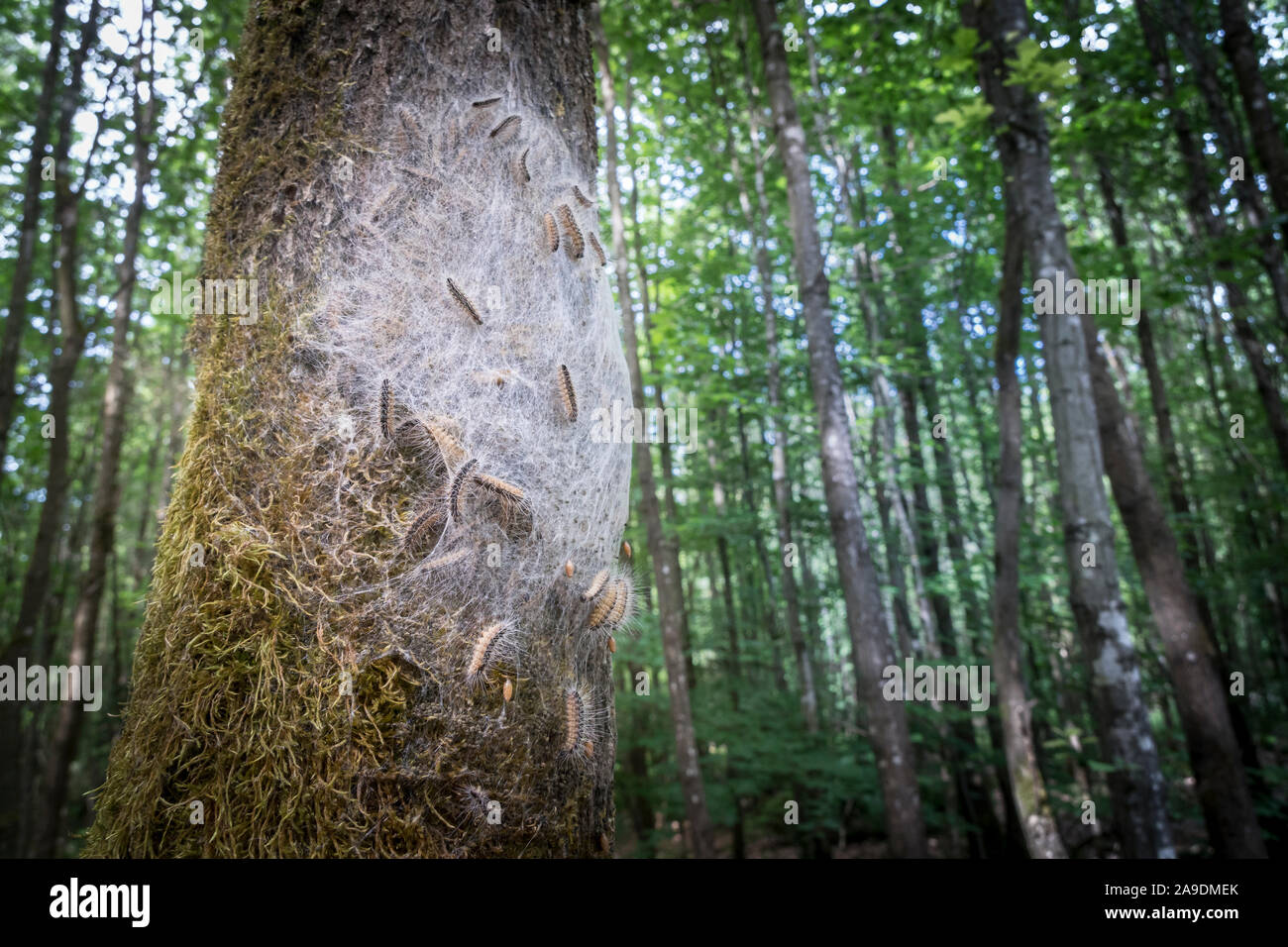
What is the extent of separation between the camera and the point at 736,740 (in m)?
9.28

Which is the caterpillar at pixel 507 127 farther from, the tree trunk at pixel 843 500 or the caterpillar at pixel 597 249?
the tree trunk at pixel 843 500

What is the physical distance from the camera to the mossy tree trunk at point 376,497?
4.10 feet

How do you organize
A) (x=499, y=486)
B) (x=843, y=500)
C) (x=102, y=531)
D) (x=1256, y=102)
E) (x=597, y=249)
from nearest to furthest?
(x=499, y=486) < (x=597, y=249) < (x=843, y=500) < (x=1256, y=102) < (x=102, y=531)

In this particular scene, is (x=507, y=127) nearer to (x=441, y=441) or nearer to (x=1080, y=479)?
(x=441, y=441)

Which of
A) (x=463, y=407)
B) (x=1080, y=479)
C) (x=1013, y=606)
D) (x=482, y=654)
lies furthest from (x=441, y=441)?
(x=1080, y=479)

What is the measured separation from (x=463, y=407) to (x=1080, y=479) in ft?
17.3

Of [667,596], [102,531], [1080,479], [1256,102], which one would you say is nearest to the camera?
[1080,479]

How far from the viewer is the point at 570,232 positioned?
1.67 m

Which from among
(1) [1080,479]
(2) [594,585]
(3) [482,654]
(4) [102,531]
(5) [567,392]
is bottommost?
(3) [482,654]

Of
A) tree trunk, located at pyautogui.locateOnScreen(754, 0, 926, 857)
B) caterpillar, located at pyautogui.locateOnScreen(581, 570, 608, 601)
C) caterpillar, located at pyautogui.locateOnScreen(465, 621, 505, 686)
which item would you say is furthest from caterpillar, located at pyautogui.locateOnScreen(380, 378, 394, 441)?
tree trunk, located at pyautogui.locateOnScreen(754, 0, 926, 857)

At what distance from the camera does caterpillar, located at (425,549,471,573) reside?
132 cm

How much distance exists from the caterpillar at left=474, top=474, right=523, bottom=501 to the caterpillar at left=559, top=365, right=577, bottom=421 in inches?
9.2

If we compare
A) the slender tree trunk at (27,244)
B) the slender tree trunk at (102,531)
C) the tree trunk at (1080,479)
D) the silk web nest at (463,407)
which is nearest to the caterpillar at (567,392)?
the silk web nest at (463,407)
